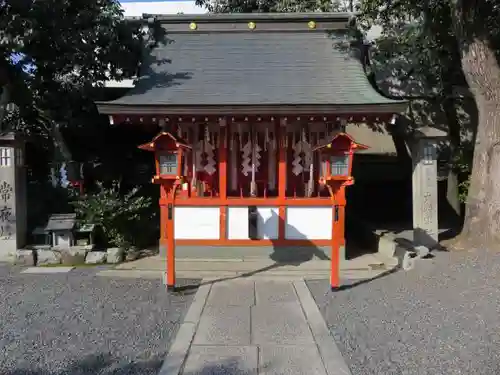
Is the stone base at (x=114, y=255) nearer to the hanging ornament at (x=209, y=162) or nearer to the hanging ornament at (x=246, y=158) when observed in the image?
the hanging ornament at (x=209, y=162)

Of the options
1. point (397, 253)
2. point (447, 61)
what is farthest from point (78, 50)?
point (447, 61)

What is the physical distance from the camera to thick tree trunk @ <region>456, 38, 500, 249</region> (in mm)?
8953

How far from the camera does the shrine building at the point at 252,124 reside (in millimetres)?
8156

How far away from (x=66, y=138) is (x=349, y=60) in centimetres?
664

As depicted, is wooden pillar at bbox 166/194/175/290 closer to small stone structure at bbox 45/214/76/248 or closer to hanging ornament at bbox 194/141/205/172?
hanging ornament at bbox 194/141/205/172

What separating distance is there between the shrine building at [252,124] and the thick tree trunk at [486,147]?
2067mm

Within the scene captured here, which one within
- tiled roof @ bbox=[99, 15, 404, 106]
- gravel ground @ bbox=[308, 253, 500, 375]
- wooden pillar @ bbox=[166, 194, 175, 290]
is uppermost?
tiled roof @ bbox=[99, 15, 404, 106]

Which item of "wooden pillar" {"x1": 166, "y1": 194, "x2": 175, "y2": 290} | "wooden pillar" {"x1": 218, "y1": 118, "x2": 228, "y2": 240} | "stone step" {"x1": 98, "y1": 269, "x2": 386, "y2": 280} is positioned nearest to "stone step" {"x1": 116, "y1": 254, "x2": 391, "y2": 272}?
"stone step" {"x1": 98, "y1": 269, "x2": 386, "y2": 280}

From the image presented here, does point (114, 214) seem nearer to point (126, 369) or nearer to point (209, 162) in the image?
point (209, 162)

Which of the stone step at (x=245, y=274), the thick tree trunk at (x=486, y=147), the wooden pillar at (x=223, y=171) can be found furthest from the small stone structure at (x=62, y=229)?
the thick tree trunk at (x=486, y=147)

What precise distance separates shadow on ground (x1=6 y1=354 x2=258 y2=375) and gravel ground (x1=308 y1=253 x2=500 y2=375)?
108cm

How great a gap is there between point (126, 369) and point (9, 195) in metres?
5.66

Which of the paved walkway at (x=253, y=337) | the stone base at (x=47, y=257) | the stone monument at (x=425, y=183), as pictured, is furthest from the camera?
the stone monument at (x=425, y=183)

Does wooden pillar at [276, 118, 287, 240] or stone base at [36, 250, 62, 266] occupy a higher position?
wooden pillar at [276, 118, 287, 240]
